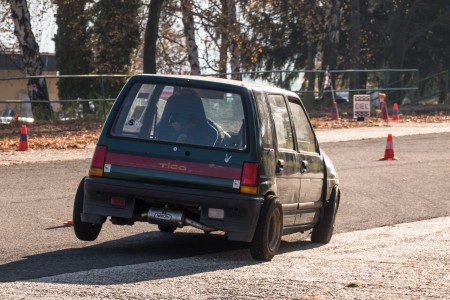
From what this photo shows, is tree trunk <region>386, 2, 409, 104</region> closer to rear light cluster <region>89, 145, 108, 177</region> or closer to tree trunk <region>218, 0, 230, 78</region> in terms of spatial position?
tree trunk <region>218, 0, 230, 78</region>

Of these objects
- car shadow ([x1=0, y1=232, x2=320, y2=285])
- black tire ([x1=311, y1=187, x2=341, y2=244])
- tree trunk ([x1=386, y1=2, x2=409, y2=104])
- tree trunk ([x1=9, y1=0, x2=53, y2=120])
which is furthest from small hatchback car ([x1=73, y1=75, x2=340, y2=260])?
tree trunk ([x1=386, y1=2, x2=409, y2=104])

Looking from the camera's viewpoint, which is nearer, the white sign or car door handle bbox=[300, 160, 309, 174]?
car door handle bbox=[300, 160, 309, 174]

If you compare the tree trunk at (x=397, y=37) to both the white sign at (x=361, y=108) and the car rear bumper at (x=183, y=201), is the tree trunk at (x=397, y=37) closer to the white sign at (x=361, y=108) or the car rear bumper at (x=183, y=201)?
the white sign at (x=361, y=108)

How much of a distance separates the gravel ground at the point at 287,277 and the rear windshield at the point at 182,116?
3.57ft

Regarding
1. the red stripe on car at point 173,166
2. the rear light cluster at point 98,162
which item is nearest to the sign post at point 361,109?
the rear light cluster at point 98,162

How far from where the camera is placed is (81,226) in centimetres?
1134

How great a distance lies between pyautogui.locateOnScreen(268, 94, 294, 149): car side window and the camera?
11586mm

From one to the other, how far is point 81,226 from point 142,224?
2.54 meters

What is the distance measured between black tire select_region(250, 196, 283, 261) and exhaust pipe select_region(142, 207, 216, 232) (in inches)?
15.5

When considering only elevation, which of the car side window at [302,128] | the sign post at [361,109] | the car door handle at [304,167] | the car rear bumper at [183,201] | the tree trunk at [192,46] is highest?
the tree trunk at [192,46]

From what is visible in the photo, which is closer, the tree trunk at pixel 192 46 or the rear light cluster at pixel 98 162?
the rear light cluster at pixel 98 162

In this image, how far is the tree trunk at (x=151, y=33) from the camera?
37.5 meters

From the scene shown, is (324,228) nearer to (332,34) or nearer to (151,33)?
(151,33)

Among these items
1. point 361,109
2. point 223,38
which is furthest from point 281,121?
point 223,38
